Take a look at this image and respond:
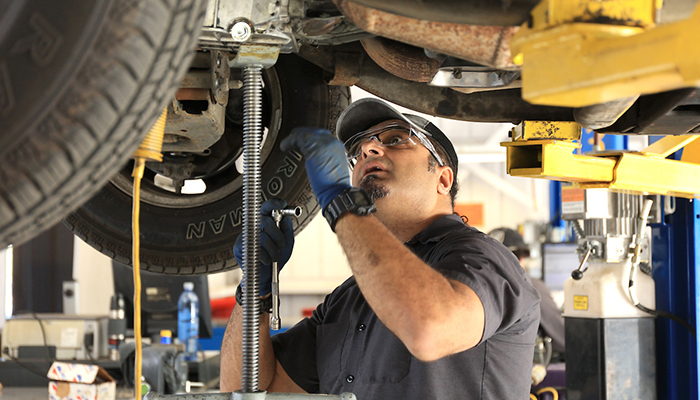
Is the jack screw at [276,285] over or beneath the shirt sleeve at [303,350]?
over

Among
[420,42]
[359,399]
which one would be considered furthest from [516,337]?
[420,42]

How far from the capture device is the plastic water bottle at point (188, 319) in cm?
321

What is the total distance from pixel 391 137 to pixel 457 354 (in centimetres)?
54

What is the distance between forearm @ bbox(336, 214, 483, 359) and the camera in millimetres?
970

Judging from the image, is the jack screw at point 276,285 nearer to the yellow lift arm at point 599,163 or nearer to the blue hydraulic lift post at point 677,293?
the yellow lift arm at point 599,163

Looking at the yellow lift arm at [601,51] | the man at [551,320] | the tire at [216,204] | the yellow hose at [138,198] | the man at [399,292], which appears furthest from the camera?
the man at [551,320]

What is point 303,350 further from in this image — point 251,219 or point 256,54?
point 256,54

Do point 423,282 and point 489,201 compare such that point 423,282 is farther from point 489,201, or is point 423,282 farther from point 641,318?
point 489,201

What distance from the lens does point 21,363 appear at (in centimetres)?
290

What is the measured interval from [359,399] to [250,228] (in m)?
0.53

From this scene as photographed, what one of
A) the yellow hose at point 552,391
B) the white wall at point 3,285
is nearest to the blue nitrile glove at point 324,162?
the yellow hose at point 552,391

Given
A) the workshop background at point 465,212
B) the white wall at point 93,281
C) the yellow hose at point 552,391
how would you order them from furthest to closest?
the workshop background at point 465,212 < the white wall at point 93,281 < the yellow hose at point 552,391

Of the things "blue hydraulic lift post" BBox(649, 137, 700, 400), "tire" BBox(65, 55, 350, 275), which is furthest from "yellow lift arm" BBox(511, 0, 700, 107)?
"blue hydraulic lift post" BBox(649, 137, 700, 400)

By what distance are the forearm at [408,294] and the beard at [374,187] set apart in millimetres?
365
